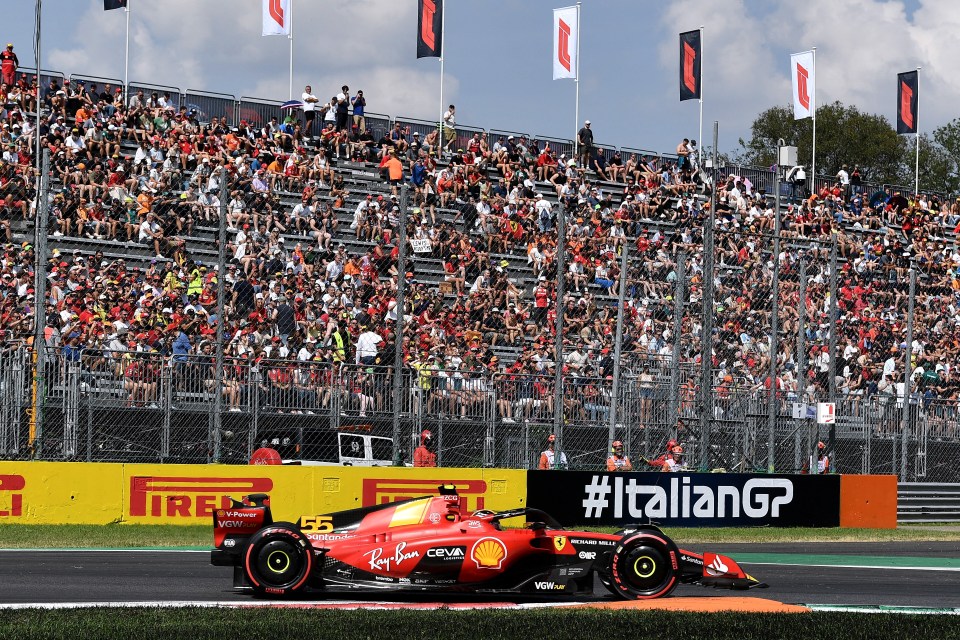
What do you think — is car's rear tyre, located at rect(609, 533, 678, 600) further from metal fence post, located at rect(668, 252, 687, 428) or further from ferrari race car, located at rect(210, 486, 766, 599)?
metal fence post, located at rect(668, 252, 687, 428)

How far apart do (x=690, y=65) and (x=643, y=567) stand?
2969 cm

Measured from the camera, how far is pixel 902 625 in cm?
1007

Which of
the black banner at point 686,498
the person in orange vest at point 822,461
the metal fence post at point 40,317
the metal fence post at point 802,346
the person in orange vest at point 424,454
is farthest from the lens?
the person in orange vest at point 822,461

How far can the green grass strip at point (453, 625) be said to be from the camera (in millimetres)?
9211

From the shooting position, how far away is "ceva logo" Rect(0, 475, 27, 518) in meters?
17.4

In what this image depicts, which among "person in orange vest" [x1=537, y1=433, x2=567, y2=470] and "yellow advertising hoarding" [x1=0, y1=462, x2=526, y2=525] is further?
"person in orange vest" [x1=537, y1=433, x2=567, y2=470]

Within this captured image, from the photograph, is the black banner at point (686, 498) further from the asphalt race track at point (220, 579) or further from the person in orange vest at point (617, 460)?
the asphalt race track at point (220, 579)

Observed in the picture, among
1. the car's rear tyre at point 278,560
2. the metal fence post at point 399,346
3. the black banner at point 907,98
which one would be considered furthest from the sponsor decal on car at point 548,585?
the black banner at point 907,98

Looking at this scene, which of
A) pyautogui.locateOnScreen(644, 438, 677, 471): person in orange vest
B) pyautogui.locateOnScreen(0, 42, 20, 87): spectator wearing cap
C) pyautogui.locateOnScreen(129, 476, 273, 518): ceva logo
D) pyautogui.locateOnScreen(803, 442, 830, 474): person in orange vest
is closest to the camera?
pyautogui.locateOnScreen(129, 476, 273, 518): ceva logo

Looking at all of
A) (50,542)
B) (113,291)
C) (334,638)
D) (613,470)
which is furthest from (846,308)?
(334,638)

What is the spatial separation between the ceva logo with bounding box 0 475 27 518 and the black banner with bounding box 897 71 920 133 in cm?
3303

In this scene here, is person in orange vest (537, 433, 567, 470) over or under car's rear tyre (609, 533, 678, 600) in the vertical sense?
over

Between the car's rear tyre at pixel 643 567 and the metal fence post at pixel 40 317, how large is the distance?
8.49 m

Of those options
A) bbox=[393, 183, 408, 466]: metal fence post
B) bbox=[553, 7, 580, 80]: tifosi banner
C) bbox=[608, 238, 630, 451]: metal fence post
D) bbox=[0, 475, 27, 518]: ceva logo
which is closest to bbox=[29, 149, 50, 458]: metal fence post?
bbox=[0, 475, 27, 518]: ceva logo
